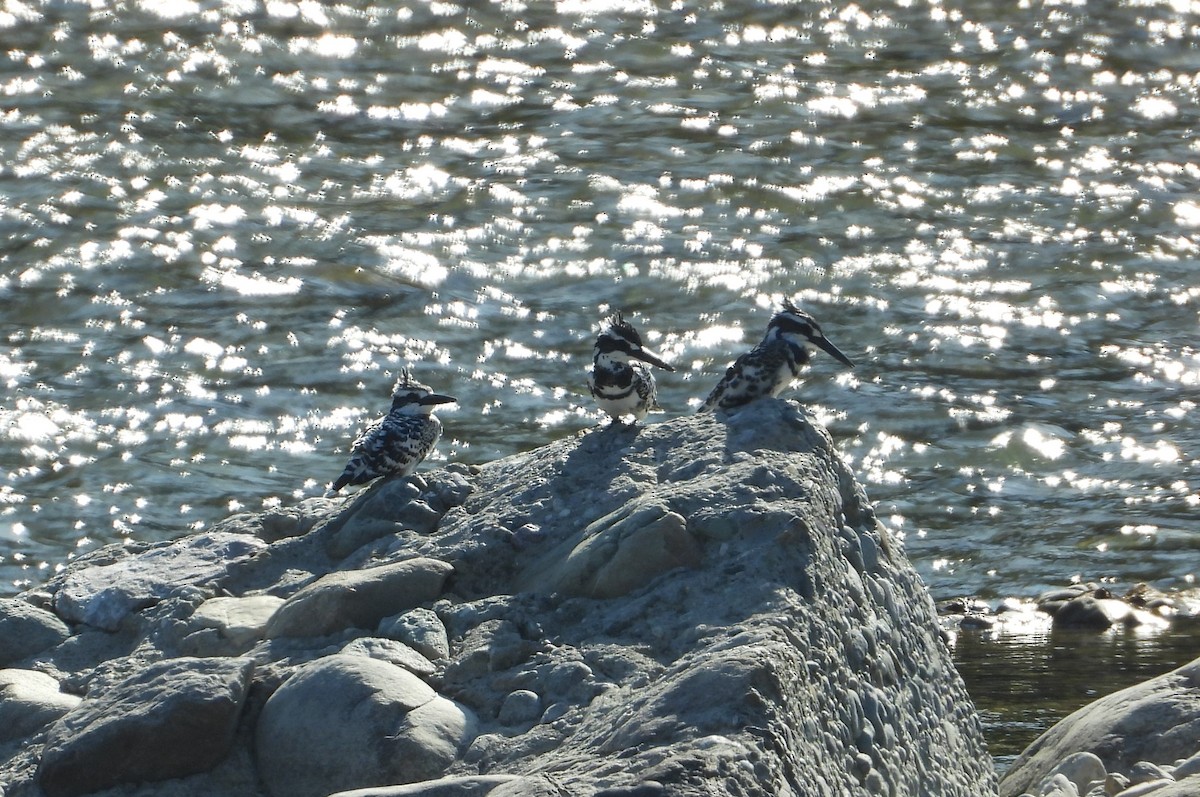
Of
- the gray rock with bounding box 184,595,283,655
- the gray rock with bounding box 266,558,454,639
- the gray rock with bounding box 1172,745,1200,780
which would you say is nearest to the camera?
the gray rock with bounding box 266,558,454,639

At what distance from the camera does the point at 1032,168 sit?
2362 cm

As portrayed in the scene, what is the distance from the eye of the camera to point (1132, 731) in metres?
8.07

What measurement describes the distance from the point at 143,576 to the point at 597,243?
44.7ft

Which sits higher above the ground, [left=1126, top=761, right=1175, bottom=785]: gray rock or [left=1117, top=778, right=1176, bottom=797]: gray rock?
[left=1117, top=778, right=1176, bottom=797]: gray rock

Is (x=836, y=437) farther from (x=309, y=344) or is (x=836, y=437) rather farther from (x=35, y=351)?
(x=35, y=351)

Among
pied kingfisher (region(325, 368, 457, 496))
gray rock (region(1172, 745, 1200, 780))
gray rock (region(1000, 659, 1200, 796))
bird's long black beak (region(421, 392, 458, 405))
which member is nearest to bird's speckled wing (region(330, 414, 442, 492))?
pied kingfisher (region(325, 368, 457, 496))

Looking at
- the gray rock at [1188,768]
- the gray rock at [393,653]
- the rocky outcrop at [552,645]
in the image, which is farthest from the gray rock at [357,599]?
the gray rock at [1188,768]

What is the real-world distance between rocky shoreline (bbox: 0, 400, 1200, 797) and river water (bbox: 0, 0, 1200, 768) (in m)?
6.73

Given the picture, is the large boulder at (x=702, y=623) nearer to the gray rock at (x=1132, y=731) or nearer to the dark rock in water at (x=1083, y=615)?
the gray rock at (x=1132, y=731)

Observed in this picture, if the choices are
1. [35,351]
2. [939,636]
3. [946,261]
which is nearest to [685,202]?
[946,261]

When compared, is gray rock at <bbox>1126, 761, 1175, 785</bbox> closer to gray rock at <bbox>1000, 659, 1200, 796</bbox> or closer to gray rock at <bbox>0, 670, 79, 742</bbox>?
gray rock at <bbox>1000, 659, 1200, 796</bbox>

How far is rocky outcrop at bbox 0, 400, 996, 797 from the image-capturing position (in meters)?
5.54

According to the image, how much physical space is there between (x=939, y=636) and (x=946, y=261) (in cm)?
1353

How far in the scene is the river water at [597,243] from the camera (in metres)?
16.0
